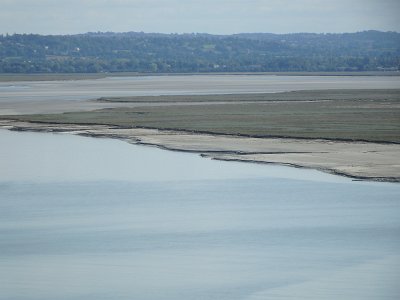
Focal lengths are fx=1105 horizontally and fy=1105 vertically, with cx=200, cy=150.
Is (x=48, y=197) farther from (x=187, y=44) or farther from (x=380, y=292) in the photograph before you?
(x=187, y=44)

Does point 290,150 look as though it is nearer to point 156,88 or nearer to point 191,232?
point 191,232

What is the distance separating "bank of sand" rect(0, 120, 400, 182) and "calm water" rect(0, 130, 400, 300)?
2.79 feet

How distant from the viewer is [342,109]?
1812 inches

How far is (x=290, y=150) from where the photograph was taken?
29.8 meters

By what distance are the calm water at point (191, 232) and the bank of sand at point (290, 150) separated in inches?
33.4

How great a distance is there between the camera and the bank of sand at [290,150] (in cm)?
2568

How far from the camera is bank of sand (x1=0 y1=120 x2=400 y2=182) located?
25684 mm

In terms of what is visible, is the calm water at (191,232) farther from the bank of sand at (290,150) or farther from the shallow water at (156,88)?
the shallow water at (156,88)

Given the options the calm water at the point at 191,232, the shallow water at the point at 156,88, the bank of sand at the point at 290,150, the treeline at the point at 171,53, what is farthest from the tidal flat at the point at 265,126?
the treeline at the point at 171,53

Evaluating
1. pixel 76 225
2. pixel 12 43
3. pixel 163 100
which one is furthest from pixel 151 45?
pixel 76 225

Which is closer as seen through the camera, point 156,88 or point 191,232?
point 191,232

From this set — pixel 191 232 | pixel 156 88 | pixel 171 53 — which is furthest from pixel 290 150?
pixel 171 53

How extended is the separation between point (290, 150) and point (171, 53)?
15521 cm

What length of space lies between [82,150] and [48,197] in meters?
9.10
